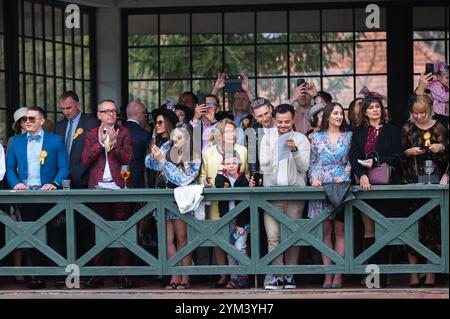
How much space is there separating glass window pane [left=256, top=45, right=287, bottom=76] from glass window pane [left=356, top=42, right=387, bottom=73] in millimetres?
894

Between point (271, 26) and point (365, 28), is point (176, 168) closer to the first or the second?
point (271, 26)

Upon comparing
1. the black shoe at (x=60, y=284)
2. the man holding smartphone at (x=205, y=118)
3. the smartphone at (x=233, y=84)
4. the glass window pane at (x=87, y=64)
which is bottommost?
the black shoe at (x=60, y=284)

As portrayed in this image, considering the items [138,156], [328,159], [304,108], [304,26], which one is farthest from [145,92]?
[328,159]

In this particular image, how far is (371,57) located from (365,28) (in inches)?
15.5

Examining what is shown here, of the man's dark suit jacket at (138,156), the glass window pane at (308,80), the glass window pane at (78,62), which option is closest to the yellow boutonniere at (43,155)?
the man's dark suit jacket at (138,156)

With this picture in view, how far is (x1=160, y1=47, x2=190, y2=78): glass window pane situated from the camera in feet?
47.2

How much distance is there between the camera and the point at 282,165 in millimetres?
9820

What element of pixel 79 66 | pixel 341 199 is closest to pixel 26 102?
pixel 79 66

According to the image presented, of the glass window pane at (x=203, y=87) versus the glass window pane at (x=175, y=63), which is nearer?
the glass window pane at (x=175, y=63)

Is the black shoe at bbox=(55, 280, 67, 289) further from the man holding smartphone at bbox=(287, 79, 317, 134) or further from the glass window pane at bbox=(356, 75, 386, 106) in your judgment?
the glass window pane at bbox=(356, 75, 386, 106)

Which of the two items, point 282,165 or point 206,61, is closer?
point 282,165

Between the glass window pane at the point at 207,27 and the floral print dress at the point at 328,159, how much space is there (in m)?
4.68

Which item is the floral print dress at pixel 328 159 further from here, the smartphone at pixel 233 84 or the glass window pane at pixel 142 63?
the glass window pane at pixel 142 63

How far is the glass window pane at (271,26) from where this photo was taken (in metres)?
14.1
